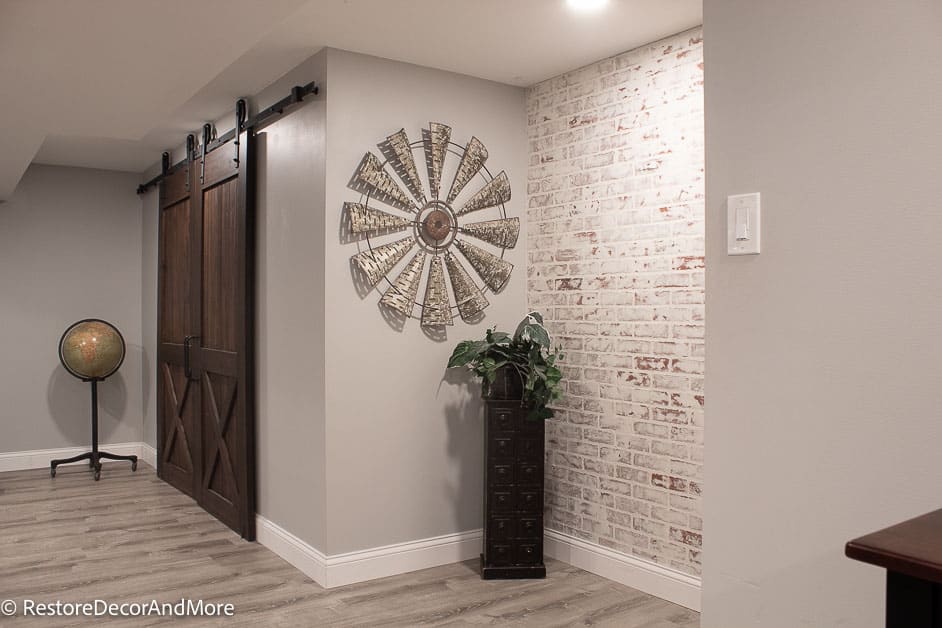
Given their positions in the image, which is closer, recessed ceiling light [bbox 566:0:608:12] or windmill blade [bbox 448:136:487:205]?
recessed ceiling light [bbox 566:0:608:12]

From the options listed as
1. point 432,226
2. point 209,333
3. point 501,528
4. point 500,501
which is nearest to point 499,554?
point 501,528

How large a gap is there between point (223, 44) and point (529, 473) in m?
2.44

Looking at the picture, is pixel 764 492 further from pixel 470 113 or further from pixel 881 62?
pixel 470 113

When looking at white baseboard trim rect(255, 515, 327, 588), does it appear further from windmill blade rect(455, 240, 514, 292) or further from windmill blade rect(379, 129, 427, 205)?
windmill blade rect(379, 129, 427, 205)

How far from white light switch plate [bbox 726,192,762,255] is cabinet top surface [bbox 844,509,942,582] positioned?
709mm

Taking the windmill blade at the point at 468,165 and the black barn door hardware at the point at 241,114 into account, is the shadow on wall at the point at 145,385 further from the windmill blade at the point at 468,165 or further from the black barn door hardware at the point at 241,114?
the windmill blade at the point at 468,165

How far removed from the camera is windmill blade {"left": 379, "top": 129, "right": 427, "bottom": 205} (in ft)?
12.7

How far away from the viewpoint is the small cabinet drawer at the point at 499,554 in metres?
3.79

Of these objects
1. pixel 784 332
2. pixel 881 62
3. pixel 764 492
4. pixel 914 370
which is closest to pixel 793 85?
pixel 881 62

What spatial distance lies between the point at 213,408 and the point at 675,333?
3.00 metres

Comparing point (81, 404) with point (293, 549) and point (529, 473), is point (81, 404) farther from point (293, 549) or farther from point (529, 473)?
point (529, 473)

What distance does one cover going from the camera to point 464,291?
13.5 ft

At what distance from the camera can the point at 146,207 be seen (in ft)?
22.5

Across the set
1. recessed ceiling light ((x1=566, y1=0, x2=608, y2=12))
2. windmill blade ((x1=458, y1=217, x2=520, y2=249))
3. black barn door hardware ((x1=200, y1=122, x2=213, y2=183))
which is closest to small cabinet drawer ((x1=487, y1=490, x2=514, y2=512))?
windmill blade ((x1=458, y1=217, x2=520, y2=249))
